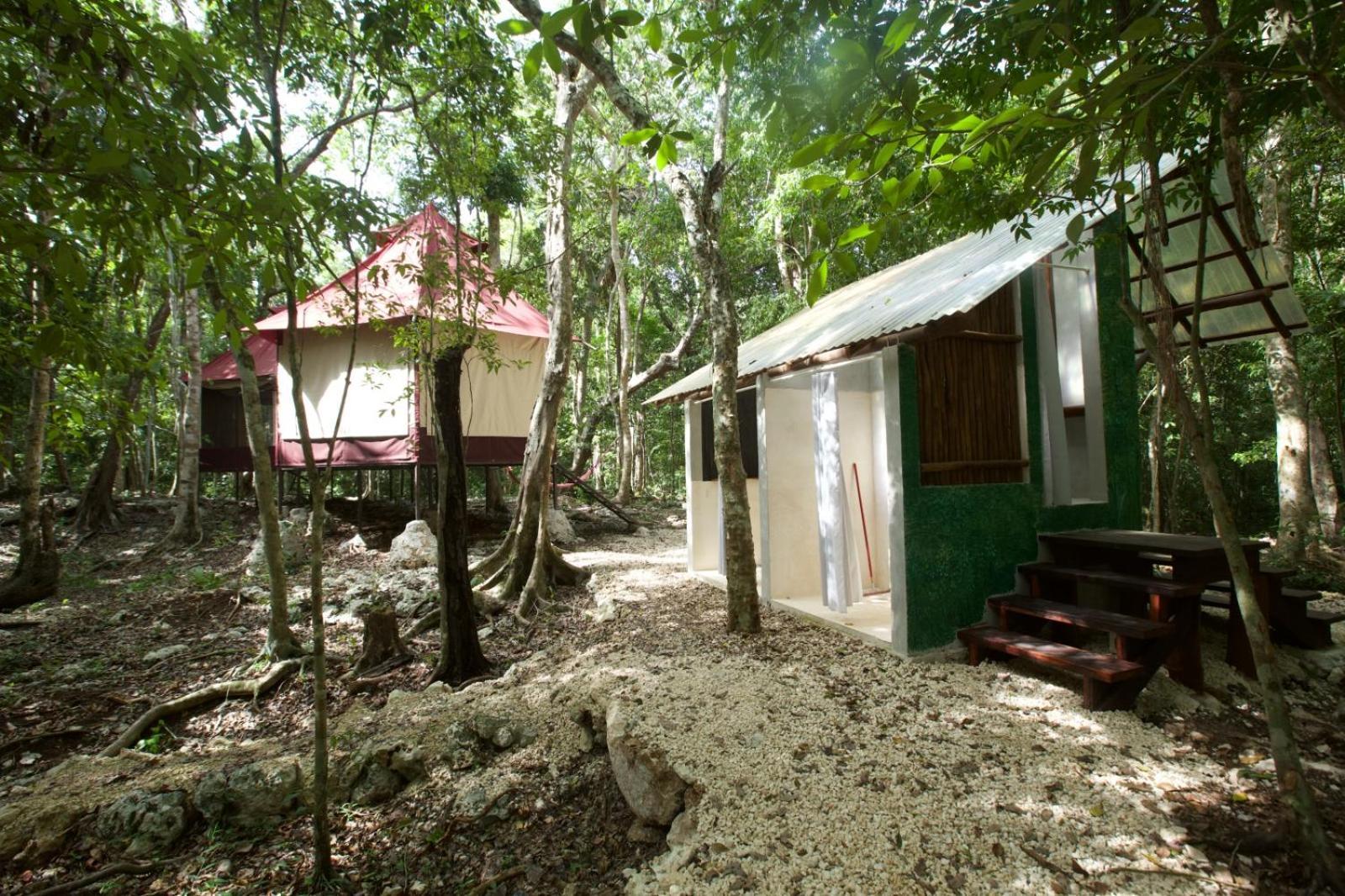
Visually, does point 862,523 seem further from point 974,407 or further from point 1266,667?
point 1266,667

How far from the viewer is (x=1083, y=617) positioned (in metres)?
3.88

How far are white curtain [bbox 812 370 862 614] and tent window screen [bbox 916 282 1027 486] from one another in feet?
2.87

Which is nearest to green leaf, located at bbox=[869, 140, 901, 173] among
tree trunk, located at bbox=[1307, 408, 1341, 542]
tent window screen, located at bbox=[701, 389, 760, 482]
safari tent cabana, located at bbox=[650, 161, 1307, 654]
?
safari tent cabana, located at bbox=[650, 161, 1307, 654]

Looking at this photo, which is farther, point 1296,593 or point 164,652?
point 164,652

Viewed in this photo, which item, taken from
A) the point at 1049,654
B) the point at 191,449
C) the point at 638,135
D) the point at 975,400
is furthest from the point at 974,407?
the point at 191,449

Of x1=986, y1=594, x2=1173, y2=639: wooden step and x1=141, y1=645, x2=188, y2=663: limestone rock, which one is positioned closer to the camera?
x1=986, y1=594, x2=1173, y2=639: wooden step

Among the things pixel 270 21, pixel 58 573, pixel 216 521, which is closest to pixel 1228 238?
pixel 270 21

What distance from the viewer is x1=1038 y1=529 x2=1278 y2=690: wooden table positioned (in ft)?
12.2

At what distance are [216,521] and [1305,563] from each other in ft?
52.8

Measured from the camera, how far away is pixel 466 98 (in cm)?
482

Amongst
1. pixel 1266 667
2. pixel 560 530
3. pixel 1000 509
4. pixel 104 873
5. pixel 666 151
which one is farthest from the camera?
pixel 560 530

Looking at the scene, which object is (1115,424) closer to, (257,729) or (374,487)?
(257,729)

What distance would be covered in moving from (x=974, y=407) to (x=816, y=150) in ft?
12.9

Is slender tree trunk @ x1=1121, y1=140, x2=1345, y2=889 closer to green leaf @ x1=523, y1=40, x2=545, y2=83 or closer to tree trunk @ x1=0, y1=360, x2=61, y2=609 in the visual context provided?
green leaf @ x1=523, y1=40, x2=545, y2=83
